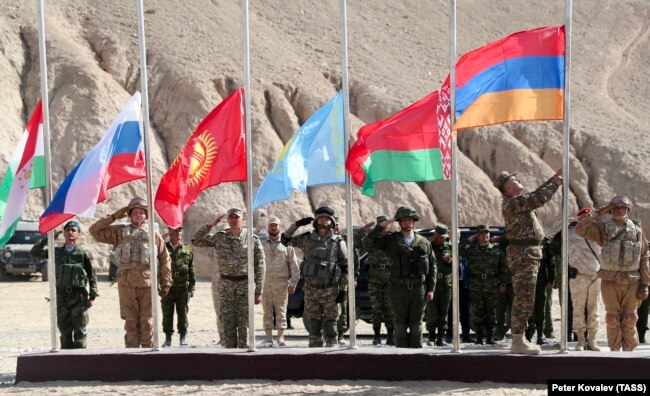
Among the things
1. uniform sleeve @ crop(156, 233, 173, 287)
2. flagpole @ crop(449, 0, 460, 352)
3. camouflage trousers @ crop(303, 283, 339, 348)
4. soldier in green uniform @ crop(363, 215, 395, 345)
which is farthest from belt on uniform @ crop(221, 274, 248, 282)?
flagpole @ crop(449, 0, 460, 352)

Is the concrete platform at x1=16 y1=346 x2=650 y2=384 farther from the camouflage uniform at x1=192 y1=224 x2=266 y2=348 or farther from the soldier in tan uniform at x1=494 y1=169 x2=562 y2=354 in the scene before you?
the camouflage uniform at x1=192 y1=224 x2=266 y2=348

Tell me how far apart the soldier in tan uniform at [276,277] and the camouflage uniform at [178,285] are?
1.12 meters

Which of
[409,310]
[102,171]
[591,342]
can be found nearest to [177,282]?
[102,171]

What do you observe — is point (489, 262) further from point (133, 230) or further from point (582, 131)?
point (582, 131)

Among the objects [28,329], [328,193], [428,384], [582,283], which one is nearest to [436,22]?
[328,193]

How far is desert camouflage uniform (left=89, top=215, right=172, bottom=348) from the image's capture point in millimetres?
13852

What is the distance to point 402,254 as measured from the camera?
13336mm

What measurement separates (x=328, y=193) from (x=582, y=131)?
475 inches

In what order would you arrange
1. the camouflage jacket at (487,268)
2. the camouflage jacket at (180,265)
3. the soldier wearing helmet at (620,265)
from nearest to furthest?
1. the soldier wearing helmet at (620,265)
2. the camouflage jacket at (180,265)
3. the camouflage jacket at (487,268)

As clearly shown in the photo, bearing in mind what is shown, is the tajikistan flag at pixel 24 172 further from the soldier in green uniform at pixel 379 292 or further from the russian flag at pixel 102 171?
the soldier in green uniform at pixel 379 292

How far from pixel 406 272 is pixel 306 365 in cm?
187

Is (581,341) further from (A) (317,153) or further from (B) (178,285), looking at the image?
Result: (B) (178,285)

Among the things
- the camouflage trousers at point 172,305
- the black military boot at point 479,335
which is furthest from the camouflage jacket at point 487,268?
the camouflage trousers at point 172,305

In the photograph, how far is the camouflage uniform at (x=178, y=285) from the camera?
16.4m
